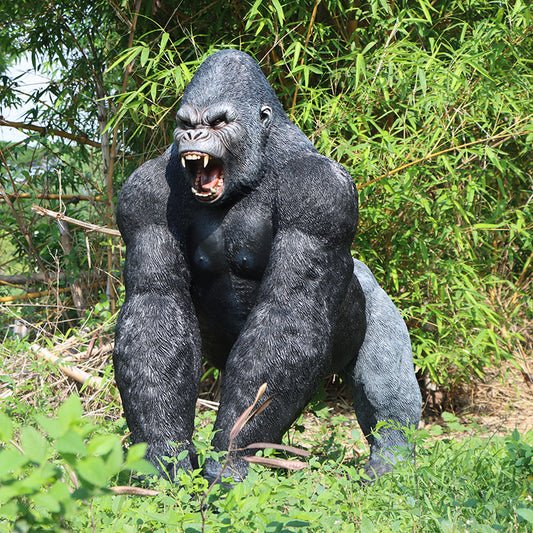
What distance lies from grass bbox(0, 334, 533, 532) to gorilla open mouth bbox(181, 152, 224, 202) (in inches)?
27.3

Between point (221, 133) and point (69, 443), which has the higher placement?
point (221, 133)

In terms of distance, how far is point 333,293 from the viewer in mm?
2129

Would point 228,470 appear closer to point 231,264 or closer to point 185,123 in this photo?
point 231,264

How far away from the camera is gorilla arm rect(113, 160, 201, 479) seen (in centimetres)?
206

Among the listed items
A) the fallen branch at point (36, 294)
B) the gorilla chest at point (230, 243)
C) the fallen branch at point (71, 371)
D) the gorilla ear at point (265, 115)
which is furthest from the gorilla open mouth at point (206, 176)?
the fallen branch at point (36, 294)

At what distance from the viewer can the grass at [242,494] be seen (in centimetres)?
102

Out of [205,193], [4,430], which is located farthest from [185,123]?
[4,430]

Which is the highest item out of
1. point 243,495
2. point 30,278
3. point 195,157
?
point 195,157

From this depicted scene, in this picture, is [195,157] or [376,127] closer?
[195,157]

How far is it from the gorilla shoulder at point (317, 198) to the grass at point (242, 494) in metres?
0.65

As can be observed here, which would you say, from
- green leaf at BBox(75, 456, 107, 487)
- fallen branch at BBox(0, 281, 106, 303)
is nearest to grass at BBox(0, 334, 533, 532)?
green leaf at BBox(75, 456, 107, 487)

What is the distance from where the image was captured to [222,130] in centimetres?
207

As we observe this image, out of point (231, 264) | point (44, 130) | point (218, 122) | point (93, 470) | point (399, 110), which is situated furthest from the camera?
point (44, 130)

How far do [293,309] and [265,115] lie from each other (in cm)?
60
